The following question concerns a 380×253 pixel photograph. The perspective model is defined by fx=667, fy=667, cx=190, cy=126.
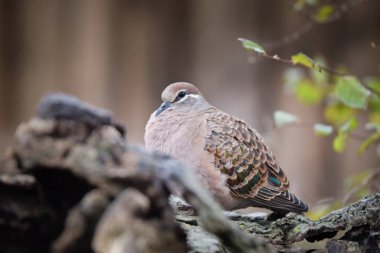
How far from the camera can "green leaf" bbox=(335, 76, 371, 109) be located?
8.38ft

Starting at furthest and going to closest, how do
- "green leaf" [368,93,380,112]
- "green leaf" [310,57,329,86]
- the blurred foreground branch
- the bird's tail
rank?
1. "green leaf" [310,57,329,86]
2. "green leaf" [368,93,380,112]
3. the bird's tail
4. the blurred foreground branch

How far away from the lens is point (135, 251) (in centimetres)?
126

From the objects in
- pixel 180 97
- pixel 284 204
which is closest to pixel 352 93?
pixel 284 204

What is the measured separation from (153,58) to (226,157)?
8.24 ft

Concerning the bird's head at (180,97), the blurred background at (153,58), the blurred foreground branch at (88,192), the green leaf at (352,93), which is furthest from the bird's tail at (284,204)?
the blurred background at (153,58)

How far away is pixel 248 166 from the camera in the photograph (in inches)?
116

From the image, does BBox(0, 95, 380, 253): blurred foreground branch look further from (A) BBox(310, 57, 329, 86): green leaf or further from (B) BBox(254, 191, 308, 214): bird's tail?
(A) BBox(310, 57, 329, 86): green leaf

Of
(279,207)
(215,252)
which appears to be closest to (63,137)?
Answer: (215,252)

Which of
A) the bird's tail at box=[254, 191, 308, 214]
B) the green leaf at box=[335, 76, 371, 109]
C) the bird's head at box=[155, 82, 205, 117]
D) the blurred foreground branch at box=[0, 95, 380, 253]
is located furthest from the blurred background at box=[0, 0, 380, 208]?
the blurred foreground branch at box=[0, 95, 380, 253]

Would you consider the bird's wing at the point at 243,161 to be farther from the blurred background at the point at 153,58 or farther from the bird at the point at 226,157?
the blurred background at the point at 153,58

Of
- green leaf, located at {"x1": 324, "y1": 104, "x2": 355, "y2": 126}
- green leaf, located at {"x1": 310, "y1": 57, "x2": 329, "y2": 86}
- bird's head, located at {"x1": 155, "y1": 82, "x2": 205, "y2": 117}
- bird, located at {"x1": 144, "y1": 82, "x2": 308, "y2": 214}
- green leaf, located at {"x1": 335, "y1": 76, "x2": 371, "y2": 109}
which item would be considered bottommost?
bird, located at {"x1": 144, "y1": 82, "x2": 308, "y2": 214}

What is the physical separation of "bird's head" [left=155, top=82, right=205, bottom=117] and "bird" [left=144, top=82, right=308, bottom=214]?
18cm

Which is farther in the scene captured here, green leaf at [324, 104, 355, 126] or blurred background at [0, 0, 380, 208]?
blurred background at [0, 0, 380, 208]

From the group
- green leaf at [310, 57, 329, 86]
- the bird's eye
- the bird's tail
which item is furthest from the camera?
the bird's eye
